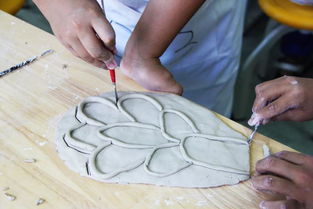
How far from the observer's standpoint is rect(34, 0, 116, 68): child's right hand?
2.17ft

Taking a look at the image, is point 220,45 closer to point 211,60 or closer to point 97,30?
point 211,60

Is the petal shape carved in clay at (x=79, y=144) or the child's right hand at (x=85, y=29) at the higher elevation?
the child's right hand at (x=85, y=29)

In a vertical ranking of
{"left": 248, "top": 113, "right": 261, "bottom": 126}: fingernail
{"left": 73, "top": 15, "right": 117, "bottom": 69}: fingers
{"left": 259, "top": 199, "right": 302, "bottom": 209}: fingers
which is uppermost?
{"left": 73, "top": 15, "right": 117, "bottom": 69}: fingers

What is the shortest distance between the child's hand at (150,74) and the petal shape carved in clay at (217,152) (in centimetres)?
14

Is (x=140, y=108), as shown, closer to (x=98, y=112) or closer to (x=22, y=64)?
(x=98, y=112)

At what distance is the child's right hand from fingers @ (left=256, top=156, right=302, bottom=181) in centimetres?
33

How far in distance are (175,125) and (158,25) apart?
0.72 feet

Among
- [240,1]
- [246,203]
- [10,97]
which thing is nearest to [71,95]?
[10,97]

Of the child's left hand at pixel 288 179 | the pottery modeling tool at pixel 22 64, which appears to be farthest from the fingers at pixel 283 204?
the pottery modeling tool at pixel 22 64

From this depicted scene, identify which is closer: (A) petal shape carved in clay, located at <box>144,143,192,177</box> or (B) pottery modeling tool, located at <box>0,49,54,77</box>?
(A) petal shape carved in clay, located at <box>144,143,192,177</box>

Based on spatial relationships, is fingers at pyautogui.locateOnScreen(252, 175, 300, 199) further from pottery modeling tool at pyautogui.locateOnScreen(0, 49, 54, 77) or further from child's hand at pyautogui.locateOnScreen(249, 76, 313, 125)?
pottery modeling tool at pyautogui.locateOnScreen(0, 49, 54, 77)

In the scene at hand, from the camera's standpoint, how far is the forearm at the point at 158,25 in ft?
2.40

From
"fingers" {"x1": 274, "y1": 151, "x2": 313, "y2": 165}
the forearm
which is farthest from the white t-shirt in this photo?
"fingers" {"x1": 274, "y1": 151, "x2": 313, "y2": 165}

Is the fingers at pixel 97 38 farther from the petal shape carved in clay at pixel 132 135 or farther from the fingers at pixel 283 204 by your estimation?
the fingers at pixel 283 204
